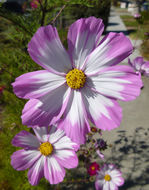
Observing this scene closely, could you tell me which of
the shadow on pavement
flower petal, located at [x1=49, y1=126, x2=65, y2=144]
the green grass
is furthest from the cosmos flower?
the shadow on pavement

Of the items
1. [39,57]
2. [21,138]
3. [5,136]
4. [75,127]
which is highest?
[39,57]

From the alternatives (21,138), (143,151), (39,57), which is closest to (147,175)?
(143,151)

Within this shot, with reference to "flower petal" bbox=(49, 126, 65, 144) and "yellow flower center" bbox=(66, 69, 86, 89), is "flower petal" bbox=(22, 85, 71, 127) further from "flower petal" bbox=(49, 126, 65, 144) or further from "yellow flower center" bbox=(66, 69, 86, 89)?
"flower petal" bbox=(49, 126, 65, 144)

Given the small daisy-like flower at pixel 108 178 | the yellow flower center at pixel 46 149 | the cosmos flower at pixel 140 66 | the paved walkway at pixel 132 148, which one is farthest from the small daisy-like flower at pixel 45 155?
the paved walkway at pixel 132 148

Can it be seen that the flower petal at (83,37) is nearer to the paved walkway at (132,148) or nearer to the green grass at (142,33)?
the green grass at (142,33)

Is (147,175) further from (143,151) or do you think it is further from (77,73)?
(77,73)

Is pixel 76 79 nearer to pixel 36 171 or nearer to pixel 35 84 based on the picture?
pixel 35 84
